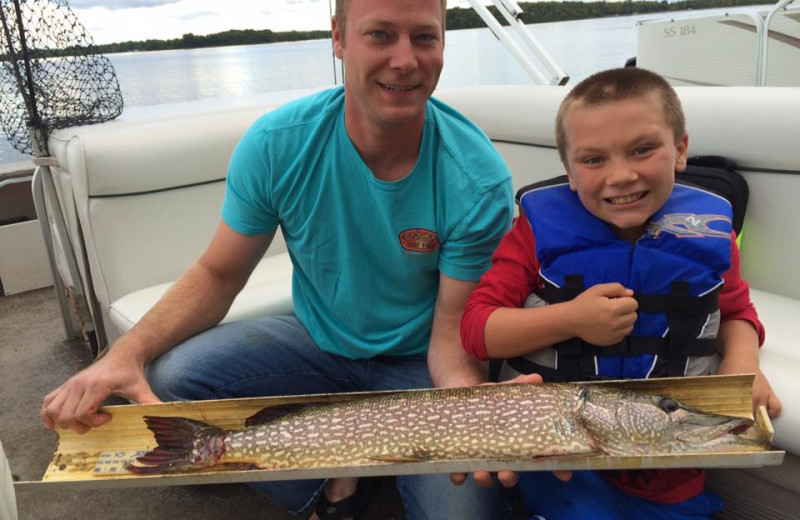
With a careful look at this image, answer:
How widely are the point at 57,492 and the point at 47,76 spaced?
2.29 metres

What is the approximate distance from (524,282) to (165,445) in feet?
3.35

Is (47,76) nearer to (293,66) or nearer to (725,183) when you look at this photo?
(293,66)

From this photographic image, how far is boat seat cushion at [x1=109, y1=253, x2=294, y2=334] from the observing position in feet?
8.15

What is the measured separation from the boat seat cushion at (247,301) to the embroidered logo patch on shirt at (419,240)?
766 mm

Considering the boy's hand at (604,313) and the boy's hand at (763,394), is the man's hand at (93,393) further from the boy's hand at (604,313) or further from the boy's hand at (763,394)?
the boy's hand at (763,394)

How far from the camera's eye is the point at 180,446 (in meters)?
1.54

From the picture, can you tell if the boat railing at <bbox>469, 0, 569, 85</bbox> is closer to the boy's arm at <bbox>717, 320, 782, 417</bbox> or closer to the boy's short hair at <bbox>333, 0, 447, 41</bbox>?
the boy's short hair at <bbox>333, 0, 447, 41</bbox>

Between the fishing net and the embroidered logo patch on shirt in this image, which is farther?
the fishing net

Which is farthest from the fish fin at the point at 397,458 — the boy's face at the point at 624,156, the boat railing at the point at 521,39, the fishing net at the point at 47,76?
the boat railing at the point at 521,39

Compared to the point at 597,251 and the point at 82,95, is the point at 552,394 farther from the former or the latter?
the point at 82,95

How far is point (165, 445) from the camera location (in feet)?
5.08

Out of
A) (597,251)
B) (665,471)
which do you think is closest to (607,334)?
(597,251)

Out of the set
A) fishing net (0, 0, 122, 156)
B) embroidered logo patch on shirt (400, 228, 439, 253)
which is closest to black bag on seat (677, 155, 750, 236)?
embroidered logo patch on shirt (400, 228, 439, 253)

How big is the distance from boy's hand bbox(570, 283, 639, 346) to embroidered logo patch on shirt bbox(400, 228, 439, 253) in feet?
1.73
